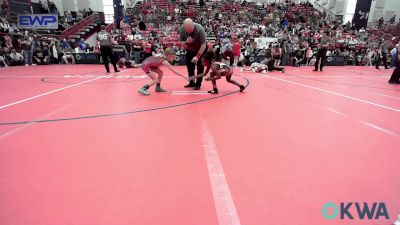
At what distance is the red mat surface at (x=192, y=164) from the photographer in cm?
146

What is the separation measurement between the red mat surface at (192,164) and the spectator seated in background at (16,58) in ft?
39.7

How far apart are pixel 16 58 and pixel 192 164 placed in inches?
604

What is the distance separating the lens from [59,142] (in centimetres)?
249

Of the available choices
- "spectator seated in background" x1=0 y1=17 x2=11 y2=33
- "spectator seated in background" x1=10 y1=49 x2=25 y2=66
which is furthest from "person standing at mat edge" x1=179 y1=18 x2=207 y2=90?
"spectator seated in background" x1=0 y1=17 x2=11 y2=33

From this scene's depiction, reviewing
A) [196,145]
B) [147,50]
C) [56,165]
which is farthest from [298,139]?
[147,50]

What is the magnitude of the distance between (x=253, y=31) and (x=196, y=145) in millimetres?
18967

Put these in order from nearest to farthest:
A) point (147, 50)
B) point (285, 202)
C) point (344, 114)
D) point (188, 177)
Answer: point (285, 202), point (188, 177), point (344, 114), point (147, 50)

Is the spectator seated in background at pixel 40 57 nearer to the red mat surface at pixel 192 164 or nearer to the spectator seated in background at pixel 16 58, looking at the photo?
the spectator seated in background at pixel 16 58

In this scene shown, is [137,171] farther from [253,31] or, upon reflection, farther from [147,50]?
[253,31]

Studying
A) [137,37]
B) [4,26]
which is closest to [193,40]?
[137,37]

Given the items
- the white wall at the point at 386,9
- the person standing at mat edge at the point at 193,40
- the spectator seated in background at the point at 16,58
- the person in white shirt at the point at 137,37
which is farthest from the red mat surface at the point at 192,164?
the white wall at the point at 386,9

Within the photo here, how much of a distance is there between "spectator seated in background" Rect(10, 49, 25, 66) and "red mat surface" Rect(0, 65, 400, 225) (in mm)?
12100

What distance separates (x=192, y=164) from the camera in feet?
6.66

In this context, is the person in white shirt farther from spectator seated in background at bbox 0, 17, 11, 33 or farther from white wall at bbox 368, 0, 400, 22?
white wall at bbox 368, 0, 400, 22
